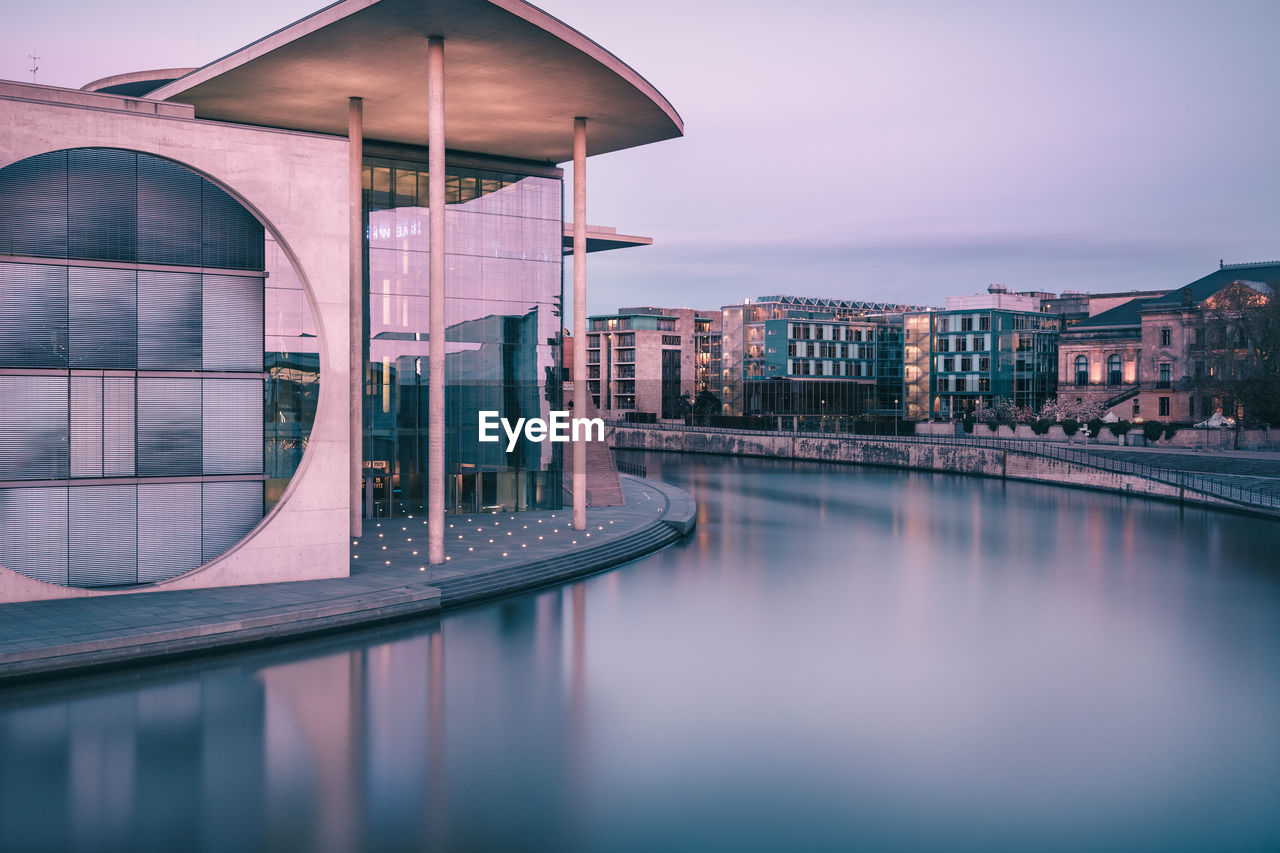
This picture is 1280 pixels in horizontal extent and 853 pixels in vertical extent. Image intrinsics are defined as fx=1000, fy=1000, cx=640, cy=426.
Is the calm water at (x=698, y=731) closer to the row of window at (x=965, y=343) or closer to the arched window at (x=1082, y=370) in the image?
the arched window at (x=1082, y=370)

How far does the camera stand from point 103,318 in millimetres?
20094

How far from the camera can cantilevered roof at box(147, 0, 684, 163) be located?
2280 centimetres

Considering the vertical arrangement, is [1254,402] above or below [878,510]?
above

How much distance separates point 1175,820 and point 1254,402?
5553 cm

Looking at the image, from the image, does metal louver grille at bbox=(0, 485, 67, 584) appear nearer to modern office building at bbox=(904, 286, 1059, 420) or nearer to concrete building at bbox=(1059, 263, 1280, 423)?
concrete building at bbox=(1059, 263, 1280, 423)

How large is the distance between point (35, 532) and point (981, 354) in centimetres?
9645

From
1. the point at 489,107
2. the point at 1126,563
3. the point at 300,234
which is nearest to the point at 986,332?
the point at 1126,563

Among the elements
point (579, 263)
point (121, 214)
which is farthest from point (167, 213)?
point (579, 263)

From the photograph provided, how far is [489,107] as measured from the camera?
28672mm

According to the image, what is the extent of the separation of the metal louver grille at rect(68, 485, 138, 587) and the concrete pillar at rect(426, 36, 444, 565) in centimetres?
658

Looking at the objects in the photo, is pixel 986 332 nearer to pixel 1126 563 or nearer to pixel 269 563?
pixel 1126 563

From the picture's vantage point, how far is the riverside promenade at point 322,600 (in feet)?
53.4

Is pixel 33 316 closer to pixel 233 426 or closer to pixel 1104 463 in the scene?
pixel 233 426

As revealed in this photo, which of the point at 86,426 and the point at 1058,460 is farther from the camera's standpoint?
the point at 1058,460
